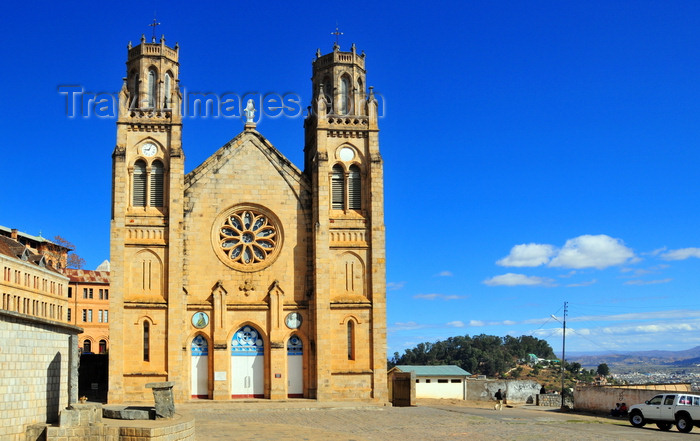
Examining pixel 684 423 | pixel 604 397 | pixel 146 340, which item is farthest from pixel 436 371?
pixel 684 423

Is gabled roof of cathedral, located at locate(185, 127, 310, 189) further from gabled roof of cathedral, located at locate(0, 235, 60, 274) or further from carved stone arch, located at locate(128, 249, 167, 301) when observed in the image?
gabled roof of cathedral, located at locate(0, 235, 60, 274)

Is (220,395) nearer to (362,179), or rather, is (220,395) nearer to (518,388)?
(362,179)

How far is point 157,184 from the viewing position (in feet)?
139

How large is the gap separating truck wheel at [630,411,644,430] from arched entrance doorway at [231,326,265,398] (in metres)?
18.1

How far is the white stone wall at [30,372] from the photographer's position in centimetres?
2231

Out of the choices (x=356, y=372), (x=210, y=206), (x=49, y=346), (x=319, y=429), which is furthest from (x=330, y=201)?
(x=49, y=346)

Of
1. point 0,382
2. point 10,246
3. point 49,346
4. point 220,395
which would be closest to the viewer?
point 0,382

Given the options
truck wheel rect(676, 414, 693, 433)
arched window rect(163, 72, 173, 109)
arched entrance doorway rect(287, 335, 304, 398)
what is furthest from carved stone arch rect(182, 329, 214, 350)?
truck wheel rect(676, 414, 693, 433)

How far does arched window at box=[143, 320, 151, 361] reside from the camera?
40469 mm

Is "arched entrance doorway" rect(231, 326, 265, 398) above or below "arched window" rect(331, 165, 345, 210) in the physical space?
below

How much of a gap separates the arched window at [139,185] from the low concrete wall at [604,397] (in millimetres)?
27886

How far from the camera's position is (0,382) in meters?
22.0

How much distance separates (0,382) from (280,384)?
2095 centimetres

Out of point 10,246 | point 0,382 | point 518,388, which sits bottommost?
point 518,388
